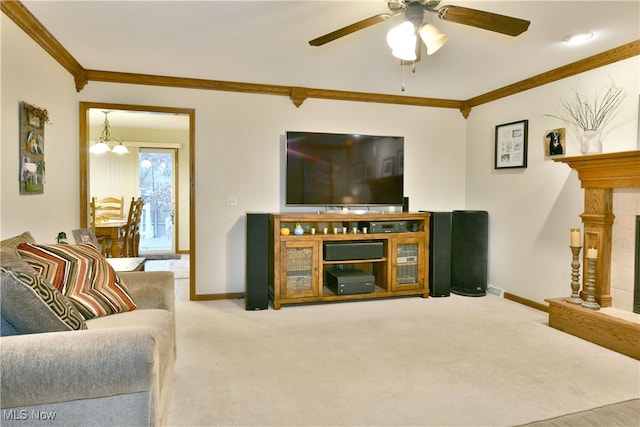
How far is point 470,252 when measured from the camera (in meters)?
4.52

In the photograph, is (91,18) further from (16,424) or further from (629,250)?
(629,250)

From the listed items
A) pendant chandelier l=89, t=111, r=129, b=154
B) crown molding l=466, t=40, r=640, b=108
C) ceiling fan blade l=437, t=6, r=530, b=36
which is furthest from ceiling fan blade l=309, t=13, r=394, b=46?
pendant chandelier l=89, t=111, r=129, b=154

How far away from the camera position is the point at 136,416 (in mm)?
1374

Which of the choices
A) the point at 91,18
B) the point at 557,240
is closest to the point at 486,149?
the point at 557,240

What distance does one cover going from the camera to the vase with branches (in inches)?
127

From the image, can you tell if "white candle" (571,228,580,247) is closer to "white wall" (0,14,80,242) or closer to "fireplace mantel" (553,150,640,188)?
"fireplace mantel" (553,150,640,188)

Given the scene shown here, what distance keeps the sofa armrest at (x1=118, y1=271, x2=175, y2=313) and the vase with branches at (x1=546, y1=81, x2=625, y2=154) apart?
3.36 meters

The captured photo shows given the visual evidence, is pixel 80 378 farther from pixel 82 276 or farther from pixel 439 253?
pixel 439 253

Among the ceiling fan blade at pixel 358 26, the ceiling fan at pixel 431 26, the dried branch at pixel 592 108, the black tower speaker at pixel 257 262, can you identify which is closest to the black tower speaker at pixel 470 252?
the dried branch at pixel 592 108

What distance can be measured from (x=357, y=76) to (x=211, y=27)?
64.1 inches

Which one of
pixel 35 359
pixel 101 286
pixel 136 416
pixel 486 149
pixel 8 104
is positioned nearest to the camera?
pixel 35 359

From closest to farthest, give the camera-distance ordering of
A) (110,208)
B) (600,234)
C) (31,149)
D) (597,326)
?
1. (31,149)
2. (597,326)
3. (600,234)
4. (110,208)

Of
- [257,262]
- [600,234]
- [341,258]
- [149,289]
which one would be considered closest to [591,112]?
[600,234]

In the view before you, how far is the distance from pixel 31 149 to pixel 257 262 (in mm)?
2028
